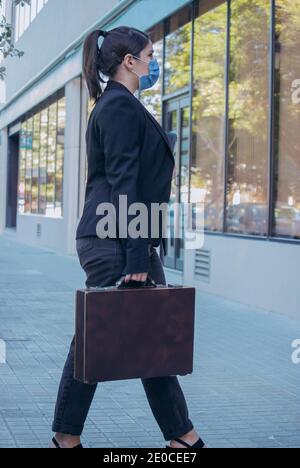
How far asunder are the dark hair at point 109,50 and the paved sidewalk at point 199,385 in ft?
6.56

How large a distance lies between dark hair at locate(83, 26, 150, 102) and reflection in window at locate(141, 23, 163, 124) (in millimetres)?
10991

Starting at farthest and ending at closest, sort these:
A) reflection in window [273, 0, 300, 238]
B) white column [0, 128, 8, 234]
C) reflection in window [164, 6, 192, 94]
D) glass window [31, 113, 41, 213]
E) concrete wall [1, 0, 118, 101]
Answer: white column [0, 128, 8, 234], glass window [31, 113, 41, 213], concrete wall [1, 0, 118, 101], reflection in window [164, 6, 192, 94], reflection in window [273, 0, 300, 238]

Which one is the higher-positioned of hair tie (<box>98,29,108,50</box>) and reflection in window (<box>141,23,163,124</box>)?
reflection in window (<box>141,23,163,124</box>)

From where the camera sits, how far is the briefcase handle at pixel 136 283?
367 centimetres

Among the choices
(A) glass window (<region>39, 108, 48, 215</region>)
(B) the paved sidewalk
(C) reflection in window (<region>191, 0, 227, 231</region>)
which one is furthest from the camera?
(A) glass window (<region>39, 108, 48, 215</region>)

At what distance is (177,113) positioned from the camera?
14.5 metres

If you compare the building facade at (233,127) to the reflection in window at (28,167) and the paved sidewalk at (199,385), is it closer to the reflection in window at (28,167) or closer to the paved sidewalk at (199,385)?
the paved sidewalk at (199,385)

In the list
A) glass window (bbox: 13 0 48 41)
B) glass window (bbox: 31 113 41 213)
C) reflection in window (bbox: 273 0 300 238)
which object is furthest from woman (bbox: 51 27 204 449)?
glass window (bbox: 31 113 41 213)

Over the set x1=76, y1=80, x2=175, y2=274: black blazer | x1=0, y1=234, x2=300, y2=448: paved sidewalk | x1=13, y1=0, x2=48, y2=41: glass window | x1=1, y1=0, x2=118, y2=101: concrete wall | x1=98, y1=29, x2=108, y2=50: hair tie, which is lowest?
x1=0, y1=234, x2=300, y2=448: paved sidewalk

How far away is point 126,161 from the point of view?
143 inches

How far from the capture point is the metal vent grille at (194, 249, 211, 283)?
12.0m

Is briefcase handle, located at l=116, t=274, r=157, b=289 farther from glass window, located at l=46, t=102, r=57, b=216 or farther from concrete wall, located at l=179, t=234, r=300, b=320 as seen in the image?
glass window, located at l=46, t=102, r=57, b=216

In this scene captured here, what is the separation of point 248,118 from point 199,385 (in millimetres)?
5797

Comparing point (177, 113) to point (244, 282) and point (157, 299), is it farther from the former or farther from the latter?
point (157, 299)
